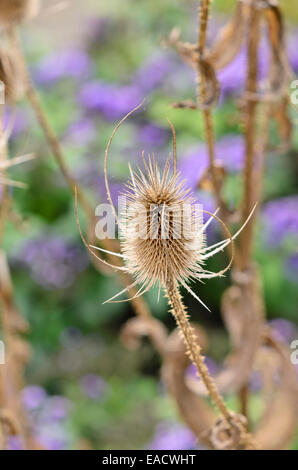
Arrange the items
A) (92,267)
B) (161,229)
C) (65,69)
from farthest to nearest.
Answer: (65,69)
(92,267)
(161,229)

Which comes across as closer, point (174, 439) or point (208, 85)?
point (208, 85)

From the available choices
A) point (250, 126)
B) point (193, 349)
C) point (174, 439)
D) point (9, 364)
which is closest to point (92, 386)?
point (174, 439)

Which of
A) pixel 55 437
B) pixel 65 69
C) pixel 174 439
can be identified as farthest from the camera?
pixel 65 69

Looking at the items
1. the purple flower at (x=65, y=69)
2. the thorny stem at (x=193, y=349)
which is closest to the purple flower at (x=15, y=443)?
the thorny stem at (x=193, y=349)

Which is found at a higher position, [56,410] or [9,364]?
[9,364]

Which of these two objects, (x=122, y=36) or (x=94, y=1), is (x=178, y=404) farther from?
(x=94, y=1)

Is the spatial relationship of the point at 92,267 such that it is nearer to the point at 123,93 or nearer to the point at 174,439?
the point at 123,93

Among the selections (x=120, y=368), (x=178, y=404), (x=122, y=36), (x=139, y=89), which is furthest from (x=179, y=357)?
(x=122, y=36)
